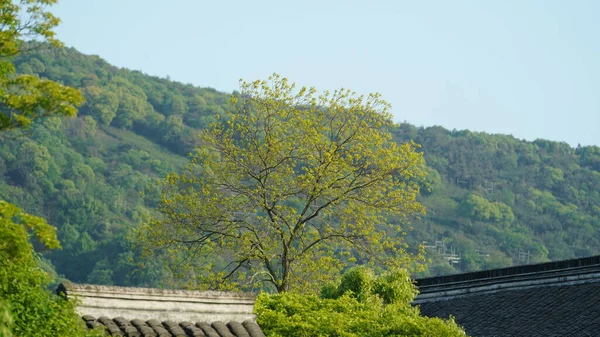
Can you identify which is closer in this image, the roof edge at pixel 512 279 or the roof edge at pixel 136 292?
the roof edge at pixel 136 292

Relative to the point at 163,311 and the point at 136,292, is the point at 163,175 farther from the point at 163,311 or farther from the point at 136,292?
the point at 136,292

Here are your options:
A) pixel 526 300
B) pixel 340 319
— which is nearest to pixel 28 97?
pixel 340 319

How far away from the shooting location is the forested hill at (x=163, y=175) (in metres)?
110

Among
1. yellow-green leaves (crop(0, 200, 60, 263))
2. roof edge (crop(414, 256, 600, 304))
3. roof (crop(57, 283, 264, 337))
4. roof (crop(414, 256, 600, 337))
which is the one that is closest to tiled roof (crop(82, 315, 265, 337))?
roof (crop(57, 283, 264, 337))

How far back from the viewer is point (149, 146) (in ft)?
449

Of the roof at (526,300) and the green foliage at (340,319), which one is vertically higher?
the roof at (526,300)

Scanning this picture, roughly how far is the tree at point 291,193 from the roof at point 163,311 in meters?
17.7

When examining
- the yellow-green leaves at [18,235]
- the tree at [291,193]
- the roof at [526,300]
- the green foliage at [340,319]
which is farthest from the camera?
the tree at [291,193]

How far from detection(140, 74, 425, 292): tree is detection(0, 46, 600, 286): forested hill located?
5645 centimetres

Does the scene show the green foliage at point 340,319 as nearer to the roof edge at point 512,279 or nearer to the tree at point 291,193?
the roof edge at point 512,279

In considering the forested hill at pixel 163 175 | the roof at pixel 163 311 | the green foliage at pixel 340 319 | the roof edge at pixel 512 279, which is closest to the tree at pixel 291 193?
the roof edge at pixel 512 279

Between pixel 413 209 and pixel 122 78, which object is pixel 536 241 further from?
pixel 413 209

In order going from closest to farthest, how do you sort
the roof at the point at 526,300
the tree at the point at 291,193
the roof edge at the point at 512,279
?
the roof at the point at 526,300 < the roof edge at the point at 512,279 < the tree at the point at 291,193

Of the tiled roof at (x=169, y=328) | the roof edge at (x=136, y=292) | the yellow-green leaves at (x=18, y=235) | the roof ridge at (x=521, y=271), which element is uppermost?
the roof ridge at (x=521, y=271)
